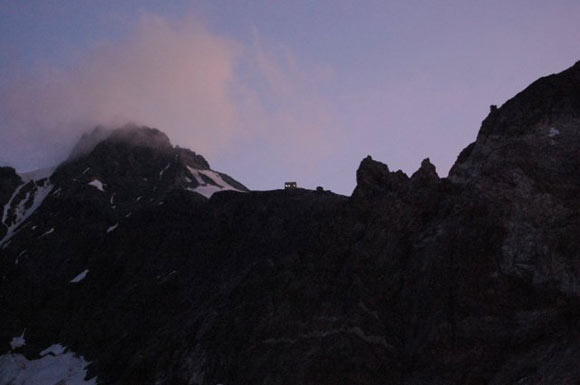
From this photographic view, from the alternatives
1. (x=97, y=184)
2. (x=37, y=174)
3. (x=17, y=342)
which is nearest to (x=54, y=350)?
(x=17, y=342)

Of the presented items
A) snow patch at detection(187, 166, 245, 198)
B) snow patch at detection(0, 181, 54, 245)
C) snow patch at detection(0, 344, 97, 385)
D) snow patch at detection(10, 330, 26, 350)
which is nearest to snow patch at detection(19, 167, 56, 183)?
snow patch at detection(0, 181, 54, 245)

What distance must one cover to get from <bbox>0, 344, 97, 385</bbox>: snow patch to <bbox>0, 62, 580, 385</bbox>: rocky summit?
236mm

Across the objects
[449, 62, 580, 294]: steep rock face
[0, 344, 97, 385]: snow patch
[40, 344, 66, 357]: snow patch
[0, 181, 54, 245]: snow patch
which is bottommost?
[0, 344, 97, 385]: snow patch

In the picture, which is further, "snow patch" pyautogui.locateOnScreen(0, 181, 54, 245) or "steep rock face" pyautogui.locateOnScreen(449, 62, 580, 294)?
"snow patch" pyautogui.locateOnScreen(0, 181, 54, 245)

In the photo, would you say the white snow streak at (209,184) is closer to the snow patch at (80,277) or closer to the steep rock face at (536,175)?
the snow patch at (80,277)

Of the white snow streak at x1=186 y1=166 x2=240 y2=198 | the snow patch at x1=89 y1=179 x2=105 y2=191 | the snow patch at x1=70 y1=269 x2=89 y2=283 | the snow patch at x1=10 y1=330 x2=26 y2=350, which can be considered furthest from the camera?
the white snow streak at x1=186 y1=166 x2=240 y2=198

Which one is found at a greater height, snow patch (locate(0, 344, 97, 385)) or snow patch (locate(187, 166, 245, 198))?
snow patch (locate(187, 166, 245, 198))

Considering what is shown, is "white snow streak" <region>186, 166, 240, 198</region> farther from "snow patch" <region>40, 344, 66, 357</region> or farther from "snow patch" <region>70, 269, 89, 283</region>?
"snow patch" <region>40, 344, 66, 357</region>

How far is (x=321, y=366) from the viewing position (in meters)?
39.9

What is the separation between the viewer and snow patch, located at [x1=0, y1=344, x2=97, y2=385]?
63.8 metres

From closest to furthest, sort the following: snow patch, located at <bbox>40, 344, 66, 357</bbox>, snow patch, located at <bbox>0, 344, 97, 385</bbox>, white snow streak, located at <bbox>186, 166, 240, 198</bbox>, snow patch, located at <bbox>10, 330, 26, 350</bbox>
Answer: snow patch, located at <bbox>0, 344, 97, 385</bbox> → snow patch, located at <bbox>40, 344, 66, 357</bbox> → snow patch, located at <bbox>10, 330, 26, 350</bbox> → white snow streak, located at <bbox>186, 166, 240, 198</bbox>

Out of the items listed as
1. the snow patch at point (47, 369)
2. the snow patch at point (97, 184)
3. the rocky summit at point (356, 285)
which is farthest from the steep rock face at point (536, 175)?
the snow patch at point (97, 184)

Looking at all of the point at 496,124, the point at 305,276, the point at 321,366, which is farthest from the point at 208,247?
the point at 496,124

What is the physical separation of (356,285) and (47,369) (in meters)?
43.2
